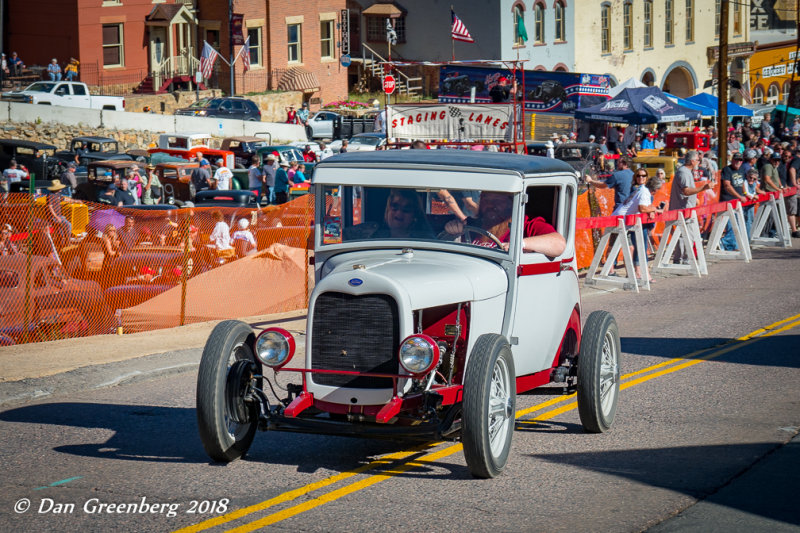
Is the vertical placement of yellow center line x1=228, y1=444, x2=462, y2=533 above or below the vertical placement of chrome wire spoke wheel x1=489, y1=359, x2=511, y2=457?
below

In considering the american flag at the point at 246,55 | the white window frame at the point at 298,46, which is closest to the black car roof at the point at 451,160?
the american flag at the point at 246,55

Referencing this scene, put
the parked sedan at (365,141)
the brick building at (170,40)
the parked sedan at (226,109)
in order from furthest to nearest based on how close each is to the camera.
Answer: the brick building at (170,40) → the parked sedan at (226,109) → the parked sedan at (365,141)

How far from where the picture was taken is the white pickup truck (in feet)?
144

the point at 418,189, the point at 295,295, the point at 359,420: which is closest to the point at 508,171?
the point at 418,189

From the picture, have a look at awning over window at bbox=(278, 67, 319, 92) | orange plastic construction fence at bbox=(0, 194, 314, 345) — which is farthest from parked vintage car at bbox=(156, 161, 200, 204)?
awning over window at bbox=(278, 67, 319, 92)

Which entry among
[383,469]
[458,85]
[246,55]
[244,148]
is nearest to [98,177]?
[244,148]

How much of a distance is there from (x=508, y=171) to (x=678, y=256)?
12.4 metres

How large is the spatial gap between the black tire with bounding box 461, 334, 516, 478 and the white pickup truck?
4058 centimetres

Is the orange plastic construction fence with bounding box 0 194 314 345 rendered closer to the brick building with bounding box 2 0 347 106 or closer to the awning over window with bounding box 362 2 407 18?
the brick building with bounding box 2 0 347 106

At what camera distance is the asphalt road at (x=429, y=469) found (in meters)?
5.96

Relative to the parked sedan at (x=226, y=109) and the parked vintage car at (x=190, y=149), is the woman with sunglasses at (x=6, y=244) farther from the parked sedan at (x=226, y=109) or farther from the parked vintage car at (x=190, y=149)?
the parked sedan at (x=226, y=109)

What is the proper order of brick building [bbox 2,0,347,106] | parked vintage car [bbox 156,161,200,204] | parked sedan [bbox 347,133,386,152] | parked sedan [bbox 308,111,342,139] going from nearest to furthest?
parked vintage car [bbox 156,161,200,204] < parked sedan [bbox 347,133,386,152] < parked sedan [bbox 308,111,342,139] < brick building [bbox 2,0,347,106]

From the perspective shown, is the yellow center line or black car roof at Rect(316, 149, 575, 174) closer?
the yellow center line

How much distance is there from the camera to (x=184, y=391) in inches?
381
